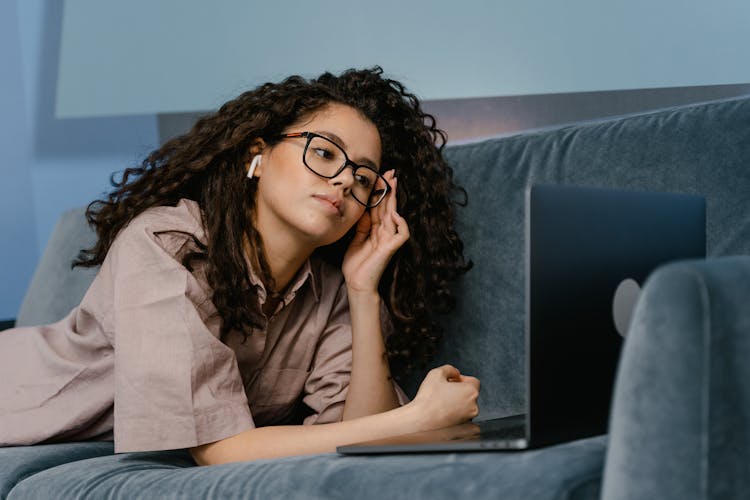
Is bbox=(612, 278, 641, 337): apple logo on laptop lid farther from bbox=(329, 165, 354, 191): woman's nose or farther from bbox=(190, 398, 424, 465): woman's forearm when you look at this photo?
bbox=(329, 165, 354, 191): woman's nose

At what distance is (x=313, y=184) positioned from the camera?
163 cm

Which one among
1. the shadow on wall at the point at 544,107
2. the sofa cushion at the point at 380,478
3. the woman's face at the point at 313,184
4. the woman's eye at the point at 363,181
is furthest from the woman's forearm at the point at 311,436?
the shadow on wall at the point at 544,107

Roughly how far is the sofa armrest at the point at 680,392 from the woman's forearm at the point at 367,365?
975mm

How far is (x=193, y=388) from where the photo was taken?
136 centimetres

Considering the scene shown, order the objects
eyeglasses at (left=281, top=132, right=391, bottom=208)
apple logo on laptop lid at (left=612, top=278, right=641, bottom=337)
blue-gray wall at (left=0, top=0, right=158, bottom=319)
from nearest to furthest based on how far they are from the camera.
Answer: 1. apple logo on laptop lid at (left=612, top=278, right=641, bottom=337)
2. eyeglasses at (left=281, top=132, right=391, bottom=208)
3. blue-gray wall at (left=0, top=0, right=158, bottom=319)

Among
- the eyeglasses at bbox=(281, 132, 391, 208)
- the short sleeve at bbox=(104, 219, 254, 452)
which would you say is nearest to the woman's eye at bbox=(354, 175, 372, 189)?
the eyeglasses at bbox=(281, 132, 391, 208)

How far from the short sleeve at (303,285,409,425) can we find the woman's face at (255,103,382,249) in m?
0.26

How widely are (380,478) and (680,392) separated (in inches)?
13.6

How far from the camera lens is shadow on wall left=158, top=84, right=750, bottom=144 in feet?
6.90

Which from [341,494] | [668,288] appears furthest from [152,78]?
[668,288]

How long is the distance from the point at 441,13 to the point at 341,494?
184 cm

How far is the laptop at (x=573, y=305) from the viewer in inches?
39.6

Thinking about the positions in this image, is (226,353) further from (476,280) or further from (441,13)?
(441,13)

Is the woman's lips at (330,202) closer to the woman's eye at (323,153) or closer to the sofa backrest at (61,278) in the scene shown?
the woman's eye at (323,153)
